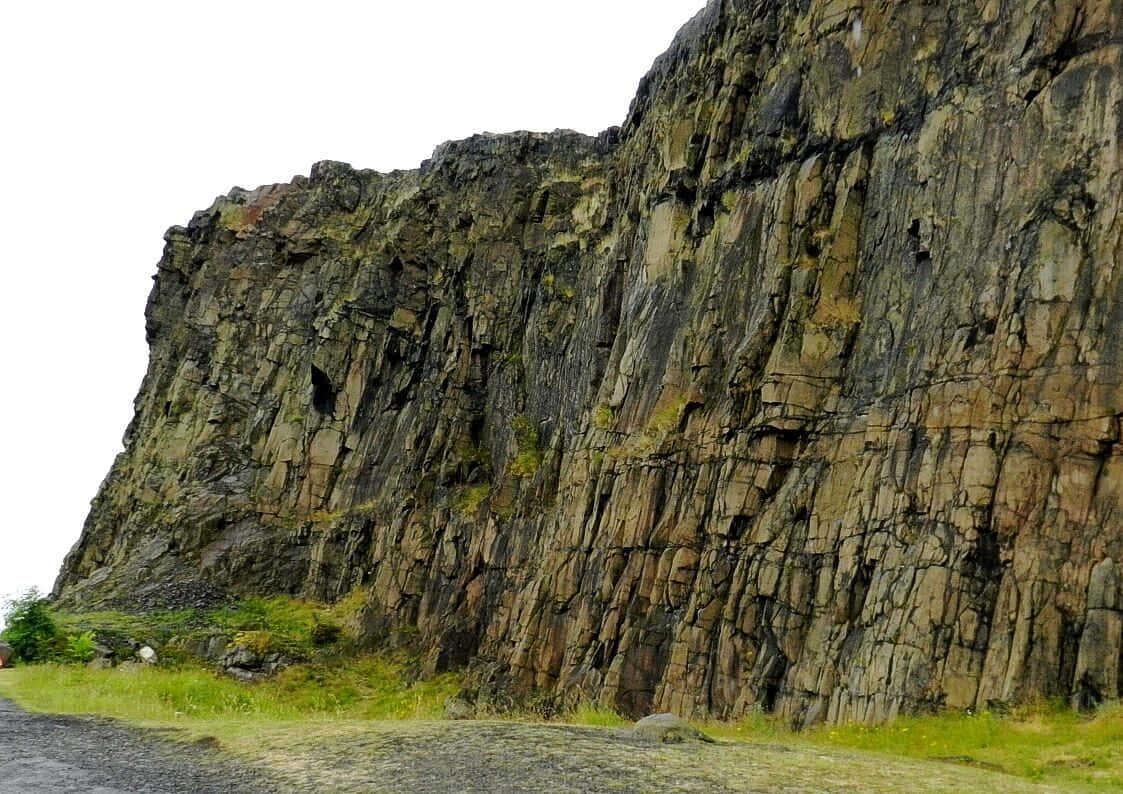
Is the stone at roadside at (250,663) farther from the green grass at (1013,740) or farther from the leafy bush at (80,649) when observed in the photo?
the green grass at (1013,740)

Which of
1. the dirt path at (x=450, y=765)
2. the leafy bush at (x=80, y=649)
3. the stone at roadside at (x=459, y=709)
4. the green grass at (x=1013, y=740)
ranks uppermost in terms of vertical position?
the green grass at (x=1013, y=740)

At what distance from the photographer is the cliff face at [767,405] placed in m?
22.1

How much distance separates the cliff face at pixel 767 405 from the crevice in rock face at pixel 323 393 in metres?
0.23

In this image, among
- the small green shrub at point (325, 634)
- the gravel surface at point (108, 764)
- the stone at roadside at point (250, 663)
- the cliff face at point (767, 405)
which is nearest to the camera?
the gravel surface at point (108, 764)

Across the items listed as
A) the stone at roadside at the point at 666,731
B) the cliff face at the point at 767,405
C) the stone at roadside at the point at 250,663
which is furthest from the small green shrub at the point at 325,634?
the stone at roadside at the point at 666,731

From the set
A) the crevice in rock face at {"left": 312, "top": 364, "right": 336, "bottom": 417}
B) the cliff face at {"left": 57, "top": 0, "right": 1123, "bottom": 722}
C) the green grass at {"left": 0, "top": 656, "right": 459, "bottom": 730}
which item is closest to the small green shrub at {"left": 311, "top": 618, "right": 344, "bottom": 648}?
the green grass at {"left": 0, "top": 656, "right": 459, "bottom": 730}

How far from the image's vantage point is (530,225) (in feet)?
183

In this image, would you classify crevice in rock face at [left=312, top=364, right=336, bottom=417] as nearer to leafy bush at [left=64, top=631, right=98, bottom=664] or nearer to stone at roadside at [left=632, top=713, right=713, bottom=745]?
leafy bush at [left=64, top=631, right=98, bottom=664]

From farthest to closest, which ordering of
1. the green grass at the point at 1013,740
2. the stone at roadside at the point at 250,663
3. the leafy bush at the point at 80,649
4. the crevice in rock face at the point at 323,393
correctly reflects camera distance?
the crevice in rock face at the point at 323,393 < the stone at roadside at the point at 250,663 < the leafy bush at the point at 80,649 < the green grass at the point at 1013,740

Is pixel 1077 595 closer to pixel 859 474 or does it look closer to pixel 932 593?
pixel 932 593

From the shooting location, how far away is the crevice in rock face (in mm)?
58969

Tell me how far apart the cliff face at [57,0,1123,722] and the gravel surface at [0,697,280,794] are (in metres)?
12.8

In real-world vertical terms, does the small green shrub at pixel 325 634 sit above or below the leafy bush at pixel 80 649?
above

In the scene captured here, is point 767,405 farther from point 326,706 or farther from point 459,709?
point 326,706
